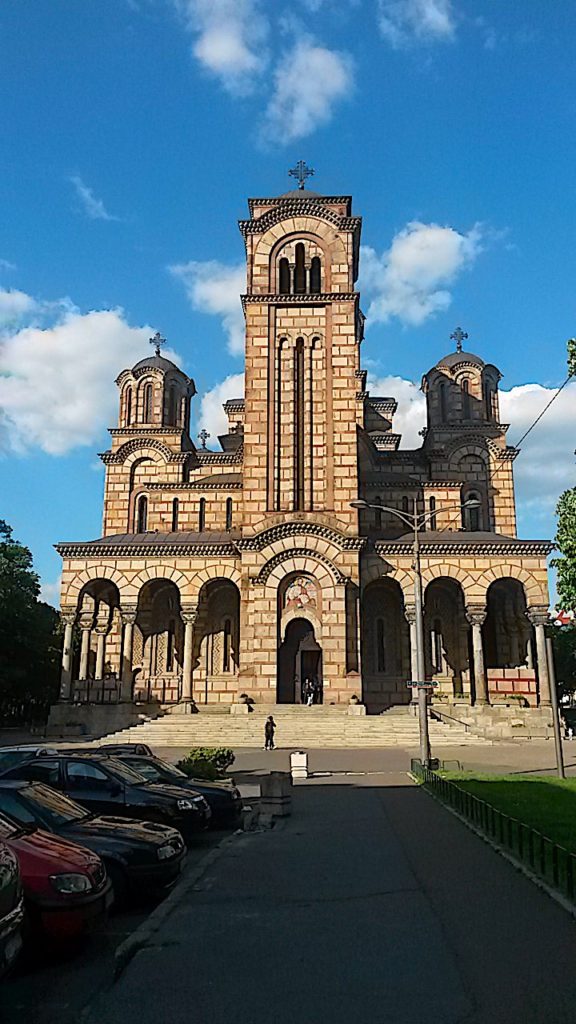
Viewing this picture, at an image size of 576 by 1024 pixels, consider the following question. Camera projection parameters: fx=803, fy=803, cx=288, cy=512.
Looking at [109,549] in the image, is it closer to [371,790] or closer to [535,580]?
[535,580]

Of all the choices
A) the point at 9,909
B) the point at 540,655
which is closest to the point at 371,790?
the point at 9,909

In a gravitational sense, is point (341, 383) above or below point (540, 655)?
above

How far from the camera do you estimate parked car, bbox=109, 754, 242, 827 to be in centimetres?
1439

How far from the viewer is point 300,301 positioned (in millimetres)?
42469

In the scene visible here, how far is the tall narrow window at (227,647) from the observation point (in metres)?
41.3

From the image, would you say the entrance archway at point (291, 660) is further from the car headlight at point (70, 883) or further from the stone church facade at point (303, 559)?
the car headlight at point (70, 883)

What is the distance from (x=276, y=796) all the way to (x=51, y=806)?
6691 millimetres

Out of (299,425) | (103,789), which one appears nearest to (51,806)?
(103,789)

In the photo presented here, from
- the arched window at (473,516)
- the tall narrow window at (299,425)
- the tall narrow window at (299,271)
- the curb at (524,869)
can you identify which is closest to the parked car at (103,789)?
the curb at (524,869)

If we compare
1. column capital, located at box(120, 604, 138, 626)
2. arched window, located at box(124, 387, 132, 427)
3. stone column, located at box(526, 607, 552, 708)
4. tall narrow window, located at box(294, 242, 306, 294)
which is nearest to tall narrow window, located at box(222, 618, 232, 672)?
column capital, located at box(120, 604, 138, 626)

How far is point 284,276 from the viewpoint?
4362 centimetres

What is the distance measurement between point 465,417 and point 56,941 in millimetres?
45340

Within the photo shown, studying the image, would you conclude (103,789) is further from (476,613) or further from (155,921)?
(476,613)

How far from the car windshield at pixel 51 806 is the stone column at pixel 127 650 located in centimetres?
2813
